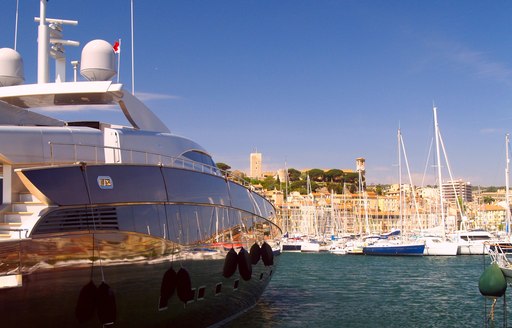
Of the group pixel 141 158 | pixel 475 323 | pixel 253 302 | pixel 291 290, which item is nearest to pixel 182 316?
pixel 141 158

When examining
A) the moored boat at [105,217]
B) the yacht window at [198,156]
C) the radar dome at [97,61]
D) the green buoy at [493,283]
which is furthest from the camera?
the green buoy at [493,283]

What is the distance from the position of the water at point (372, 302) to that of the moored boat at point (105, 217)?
3958mm

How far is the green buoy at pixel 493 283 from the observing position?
15.1 m

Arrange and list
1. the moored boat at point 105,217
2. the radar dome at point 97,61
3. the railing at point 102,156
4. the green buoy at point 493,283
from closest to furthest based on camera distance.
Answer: the moored boat at point 105,217
the railing at point 102,156
the radar dome at point 97,61
the green buoy at point 493,283

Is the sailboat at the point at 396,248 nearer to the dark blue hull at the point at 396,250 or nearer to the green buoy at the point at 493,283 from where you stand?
the dark blue hull at the point at 396,250

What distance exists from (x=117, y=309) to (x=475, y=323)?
14.0m

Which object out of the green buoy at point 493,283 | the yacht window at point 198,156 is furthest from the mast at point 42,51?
the green buoy at point 493,283

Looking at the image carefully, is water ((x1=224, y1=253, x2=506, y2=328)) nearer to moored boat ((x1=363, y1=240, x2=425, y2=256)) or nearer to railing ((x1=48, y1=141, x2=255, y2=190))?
railing ((x1=48, y1=141, x2=255, y2=190))

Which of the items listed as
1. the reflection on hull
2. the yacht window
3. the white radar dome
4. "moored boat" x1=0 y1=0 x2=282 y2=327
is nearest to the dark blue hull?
"moored boat" x1=0 y1=0 x2=282 y2=327

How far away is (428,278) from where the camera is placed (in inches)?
1407

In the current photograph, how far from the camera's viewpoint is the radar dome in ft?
41.7

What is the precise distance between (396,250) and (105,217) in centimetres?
5453

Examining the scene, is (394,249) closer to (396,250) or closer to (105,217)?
(396,250)

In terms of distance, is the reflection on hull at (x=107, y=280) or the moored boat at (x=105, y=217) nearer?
the reflection on hull at (x=107, y=280)
